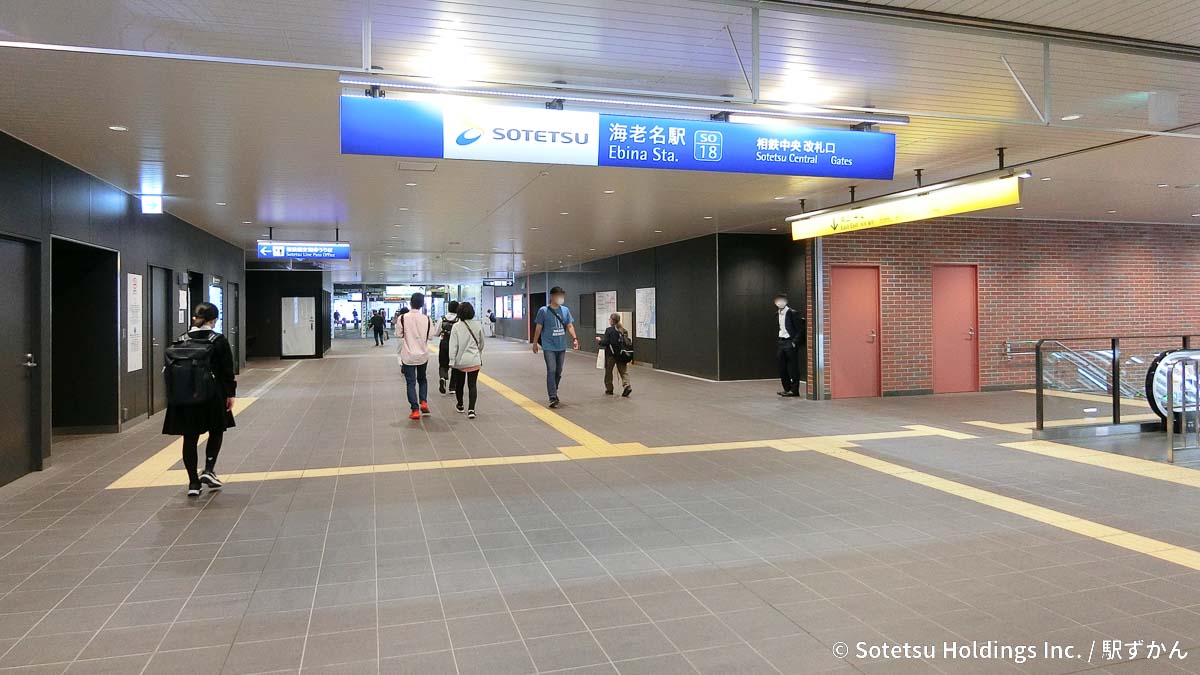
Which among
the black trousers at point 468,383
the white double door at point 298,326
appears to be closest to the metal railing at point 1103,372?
the black trousers at point 468,383

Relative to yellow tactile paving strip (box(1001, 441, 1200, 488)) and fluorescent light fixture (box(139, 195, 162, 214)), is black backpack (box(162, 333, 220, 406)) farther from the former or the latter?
yellow tactile paving strip (box(1001, 441, 1200, 488))

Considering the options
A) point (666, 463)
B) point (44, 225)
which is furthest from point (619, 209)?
point (44, 225)

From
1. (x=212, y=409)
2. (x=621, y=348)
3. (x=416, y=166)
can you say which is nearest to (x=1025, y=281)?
(x=621, y=348)

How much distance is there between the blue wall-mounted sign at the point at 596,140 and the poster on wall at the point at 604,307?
1491 centimetres

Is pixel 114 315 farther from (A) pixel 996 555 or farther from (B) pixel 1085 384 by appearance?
(B) pixel 1085 384

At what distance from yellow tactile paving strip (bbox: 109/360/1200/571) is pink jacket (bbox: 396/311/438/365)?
2001mm

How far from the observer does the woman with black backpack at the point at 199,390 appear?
5289mm

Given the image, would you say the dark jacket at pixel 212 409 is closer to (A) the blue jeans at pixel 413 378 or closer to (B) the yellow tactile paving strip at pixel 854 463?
(B) the yellow tactile paving strip at pixel 854 463

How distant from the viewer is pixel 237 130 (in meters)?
6.23

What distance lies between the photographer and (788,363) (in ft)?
38.7

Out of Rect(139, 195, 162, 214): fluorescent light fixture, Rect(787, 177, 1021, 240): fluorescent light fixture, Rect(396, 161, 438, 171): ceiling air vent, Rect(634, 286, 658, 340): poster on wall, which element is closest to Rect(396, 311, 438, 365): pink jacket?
Rect(396, 161, 438, 171): ceiling air vent

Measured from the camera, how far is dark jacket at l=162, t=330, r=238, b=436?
211 inches

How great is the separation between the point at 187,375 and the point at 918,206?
674 cm

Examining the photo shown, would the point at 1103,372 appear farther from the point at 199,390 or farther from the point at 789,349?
the point at 199,390
